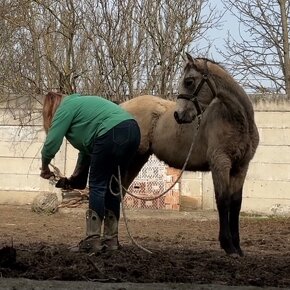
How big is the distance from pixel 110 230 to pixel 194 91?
1739mm

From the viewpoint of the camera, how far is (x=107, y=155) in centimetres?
604

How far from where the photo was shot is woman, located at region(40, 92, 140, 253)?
596cm

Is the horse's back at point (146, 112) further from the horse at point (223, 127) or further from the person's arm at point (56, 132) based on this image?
the person's arm at point (56, 132)

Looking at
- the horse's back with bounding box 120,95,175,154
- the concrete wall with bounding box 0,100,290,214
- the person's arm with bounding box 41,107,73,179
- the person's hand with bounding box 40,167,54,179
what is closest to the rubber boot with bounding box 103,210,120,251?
the person's hand with bounding box 40,167,54,179

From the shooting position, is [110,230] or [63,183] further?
[63,183]

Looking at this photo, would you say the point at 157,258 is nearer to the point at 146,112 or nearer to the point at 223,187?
the point at 223,187

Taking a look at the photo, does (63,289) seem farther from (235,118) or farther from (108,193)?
(235,118)

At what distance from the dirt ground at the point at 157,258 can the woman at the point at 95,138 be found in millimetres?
440

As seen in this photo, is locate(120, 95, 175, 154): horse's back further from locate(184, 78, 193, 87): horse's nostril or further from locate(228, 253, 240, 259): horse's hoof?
locate(228, 253, 240, 259): horse's hoof

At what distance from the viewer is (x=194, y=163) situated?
777cm

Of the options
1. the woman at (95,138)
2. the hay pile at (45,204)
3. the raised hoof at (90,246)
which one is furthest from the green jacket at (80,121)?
the hay pile at (45,204)

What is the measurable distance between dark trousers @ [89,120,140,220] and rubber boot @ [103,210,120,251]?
404 mm

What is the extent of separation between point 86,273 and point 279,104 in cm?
953

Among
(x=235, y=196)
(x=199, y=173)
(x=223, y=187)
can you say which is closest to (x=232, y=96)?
(x=223, y=187)
